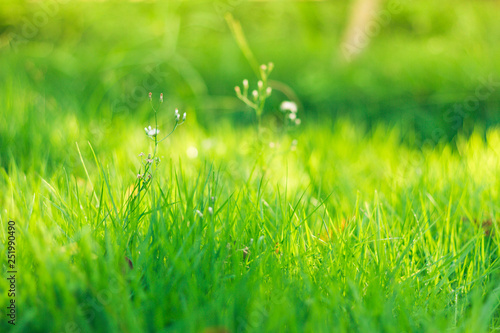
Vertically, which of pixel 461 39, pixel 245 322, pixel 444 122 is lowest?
pixel 245 322

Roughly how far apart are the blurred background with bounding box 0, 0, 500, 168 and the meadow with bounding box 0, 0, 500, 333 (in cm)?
2

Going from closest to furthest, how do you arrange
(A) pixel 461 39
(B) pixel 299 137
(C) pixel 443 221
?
(C) pixel 443 221 < (B) pixel 299 137 < (A) pixel 461 39

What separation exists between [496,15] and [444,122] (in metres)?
3.44

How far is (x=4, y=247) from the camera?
1.03 meters

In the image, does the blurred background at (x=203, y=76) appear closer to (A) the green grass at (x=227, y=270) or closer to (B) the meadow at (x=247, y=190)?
(B) the meadow at (x=247, y=190)

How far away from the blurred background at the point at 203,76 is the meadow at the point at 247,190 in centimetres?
2

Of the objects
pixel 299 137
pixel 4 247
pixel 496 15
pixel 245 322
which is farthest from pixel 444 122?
pixel 496 15

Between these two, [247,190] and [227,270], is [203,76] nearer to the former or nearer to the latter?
[247,190]

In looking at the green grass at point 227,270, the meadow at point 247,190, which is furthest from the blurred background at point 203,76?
the green grass at point 227,270

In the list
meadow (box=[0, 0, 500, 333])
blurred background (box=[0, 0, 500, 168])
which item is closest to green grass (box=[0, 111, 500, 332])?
meadow (box=[0, 0, 500, 333])

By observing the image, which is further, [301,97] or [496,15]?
[496,15]

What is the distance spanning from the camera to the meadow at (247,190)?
0.92m

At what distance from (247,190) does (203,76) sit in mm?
2440

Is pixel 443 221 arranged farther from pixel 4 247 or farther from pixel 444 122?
pixel 444 122
